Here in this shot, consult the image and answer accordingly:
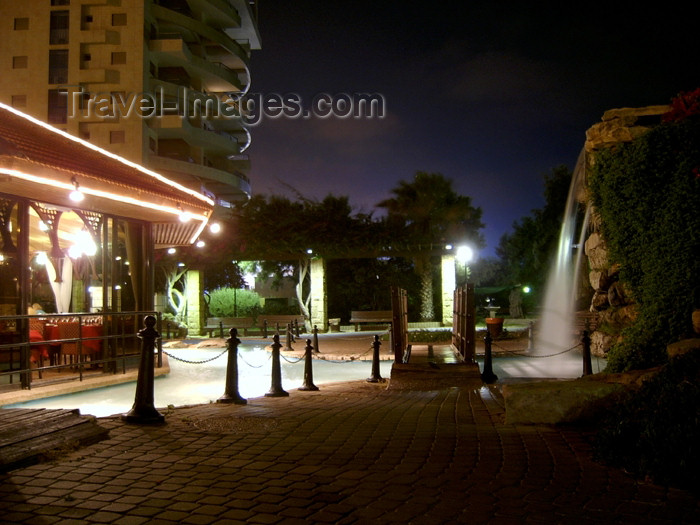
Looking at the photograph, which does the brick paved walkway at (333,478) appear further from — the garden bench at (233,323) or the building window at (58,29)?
the building window at (58,29)

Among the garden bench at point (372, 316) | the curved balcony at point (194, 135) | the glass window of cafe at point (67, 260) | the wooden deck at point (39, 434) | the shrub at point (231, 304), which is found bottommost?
the wooden deck at point (39, 434)

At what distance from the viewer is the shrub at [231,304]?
29453 mm

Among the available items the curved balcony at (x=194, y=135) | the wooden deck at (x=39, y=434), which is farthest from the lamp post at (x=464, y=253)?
the curved balcony at (x=194, y=135)

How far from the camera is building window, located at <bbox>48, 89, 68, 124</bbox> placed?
139 feet

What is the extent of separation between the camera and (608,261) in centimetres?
1224

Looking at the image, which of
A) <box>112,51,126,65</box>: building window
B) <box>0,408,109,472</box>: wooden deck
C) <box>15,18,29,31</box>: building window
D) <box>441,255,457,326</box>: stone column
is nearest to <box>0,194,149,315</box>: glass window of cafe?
<box>0,408,109,472</box>: wooden deck

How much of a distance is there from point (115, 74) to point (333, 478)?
143 feet

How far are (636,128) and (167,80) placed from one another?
4004 cm

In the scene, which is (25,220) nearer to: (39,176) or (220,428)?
(39,176)

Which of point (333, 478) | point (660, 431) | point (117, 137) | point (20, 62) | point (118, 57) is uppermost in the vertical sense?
point (20, 62)

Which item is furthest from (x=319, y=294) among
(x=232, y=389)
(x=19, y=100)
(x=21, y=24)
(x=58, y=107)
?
(x=21, y=24)

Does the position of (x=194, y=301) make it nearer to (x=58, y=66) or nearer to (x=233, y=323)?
(x=233, y=323)

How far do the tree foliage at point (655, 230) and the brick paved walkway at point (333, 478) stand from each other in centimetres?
464

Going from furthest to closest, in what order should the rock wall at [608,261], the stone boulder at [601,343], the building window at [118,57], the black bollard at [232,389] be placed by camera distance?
1. the building window at [118,57]
2. the stone boulder at [601,343]
3. the rock wall at [608,261]
4. the black bollard at [232,389]
